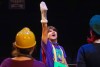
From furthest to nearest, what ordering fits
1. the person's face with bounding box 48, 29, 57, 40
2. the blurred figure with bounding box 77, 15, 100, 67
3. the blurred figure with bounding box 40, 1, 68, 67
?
the person's face with bounding box 48, 29, 57, 40 < the blurred figure with bounding box 40, 1, 68, 67 < the blurred figure with bounding box 77, 15, 100, 67

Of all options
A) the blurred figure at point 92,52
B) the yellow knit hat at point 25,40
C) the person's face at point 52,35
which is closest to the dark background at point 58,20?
Answer: the person's face at point 52,35

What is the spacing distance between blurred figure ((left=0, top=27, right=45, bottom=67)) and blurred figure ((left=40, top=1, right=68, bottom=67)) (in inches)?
26.8

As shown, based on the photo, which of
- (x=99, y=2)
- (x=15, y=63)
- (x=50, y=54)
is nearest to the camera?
(x=15, y=63)

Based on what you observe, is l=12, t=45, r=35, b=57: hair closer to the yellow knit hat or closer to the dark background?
the yellow knit hat

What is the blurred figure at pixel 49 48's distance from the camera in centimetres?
374

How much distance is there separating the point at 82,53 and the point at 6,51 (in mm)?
3978

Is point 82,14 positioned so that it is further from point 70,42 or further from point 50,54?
point 50,54

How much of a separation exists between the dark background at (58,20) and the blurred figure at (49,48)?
2.95 metres

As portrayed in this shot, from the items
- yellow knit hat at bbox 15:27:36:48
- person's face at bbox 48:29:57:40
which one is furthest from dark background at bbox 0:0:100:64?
yellow knit hat at bbox 15:27:36:48

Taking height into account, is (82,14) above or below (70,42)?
above

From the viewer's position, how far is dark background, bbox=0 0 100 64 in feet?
23.8

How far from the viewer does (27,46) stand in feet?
9.83

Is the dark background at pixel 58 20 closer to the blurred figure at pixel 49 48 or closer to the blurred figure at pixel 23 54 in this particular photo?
the blurred figure at pixel 49 48

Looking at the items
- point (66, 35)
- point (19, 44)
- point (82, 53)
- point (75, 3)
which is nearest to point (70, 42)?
point (66, 35)
